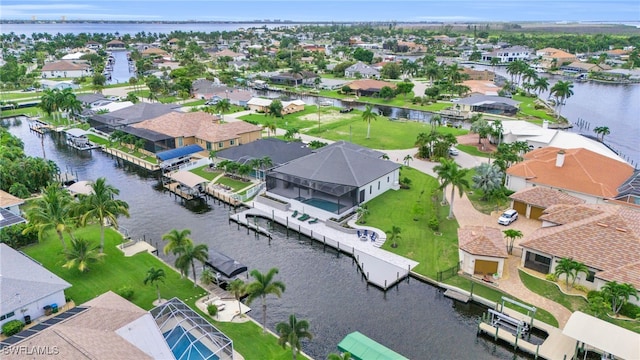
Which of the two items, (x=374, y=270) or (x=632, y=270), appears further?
(x=374, y=270)

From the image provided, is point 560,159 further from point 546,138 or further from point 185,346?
point 185,346

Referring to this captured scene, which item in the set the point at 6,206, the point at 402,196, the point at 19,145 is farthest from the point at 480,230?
the point at 19,145

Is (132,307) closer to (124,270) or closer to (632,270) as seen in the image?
(124,270)

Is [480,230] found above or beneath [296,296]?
above

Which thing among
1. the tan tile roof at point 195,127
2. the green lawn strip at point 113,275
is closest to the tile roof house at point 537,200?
the green lawn strip at point 113,275

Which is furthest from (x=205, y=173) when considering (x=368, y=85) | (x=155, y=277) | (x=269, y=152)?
(x=368, y=85)

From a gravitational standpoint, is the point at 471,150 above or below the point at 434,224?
above

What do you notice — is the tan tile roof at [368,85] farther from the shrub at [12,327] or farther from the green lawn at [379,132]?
the shrub at [12,327]
